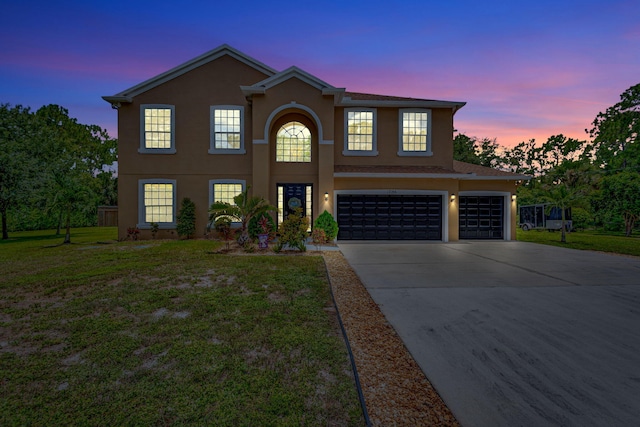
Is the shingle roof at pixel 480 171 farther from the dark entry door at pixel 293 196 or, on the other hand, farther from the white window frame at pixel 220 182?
the white window frame at pixel 220 182

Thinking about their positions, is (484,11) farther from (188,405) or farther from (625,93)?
(625,93)

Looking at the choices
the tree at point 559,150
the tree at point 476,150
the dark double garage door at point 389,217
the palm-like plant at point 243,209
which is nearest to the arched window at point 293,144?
the dark double garage door at point 389,217

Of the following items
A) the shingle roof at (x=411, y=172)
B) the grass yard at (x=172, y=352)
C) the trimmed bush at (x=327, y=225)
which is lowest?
the grass yard at (x=172, y=352)

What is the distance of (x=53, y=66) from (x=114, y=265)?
14429 millimetres

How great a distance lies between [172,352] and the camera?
3164mm

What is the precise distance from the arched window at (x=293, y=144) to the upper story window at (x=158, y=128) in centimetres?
512

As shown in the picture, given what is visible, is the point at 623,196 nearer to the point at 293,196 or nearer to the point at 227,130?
the point at 293,196

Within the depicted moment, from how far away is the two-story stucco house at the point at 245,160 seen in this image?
44.4 ft

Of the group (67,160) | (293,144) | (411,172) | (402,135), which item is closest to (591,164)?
(402,135)

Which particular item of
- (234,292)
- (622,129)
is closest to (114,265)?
(234,292)

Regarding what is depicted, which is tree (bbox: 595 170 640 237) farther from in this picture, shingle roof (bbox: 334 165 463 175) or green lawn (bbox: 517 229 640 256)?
shingle roof (bbox: 334 165 463 175)

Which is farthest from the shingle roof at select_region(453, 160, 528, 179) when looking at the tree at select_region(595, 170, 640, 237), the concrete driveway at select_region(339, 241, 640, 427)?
the tree at select_region(595, 170, 640, 237)

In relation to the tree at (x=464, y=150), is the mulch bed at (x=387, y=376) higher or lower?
lower

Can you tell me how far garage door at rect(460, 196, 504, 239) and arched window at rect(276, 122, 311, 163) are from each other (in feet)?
27.8
